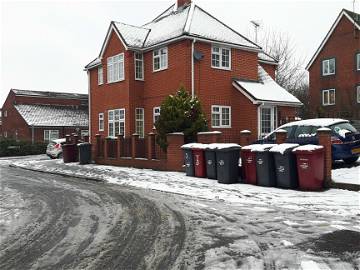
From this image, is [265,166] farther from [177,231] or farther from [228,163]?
[177,231]

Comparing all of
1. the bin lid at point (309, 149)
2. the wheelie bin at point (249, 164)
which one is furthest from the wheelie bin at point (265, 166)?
the bin lid at point (309, 149)

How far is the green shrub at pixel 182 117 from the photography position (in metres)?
16.5

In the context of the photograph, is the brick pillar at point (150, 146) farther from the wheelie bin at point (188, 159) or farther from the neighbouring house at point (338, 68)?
the neighbouring house at point (338, 68)

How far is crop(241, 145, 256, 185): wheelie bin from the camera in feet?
41.5

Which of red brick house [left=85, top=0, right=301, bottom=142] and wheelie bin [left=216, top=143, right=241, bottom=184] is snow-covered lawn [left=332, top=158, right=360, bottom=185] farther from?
red brick house [left=85, top=0, right=301, bottom=142]

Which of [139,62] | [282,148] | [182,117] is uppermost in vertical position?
[139,62]

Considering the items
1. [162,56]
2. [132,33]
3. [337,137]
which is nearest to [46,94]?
[132,33]

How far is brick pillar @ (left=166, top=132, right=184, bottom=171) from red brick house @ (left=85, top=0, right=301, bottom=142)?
4.88 m

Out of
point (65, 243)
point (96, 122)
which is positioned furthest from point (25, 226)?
point (96, 122)

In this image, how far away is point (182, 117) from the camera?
1645cm

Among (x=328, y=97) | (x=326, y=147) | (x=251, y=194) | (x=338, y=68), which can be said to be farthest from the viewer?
(x=328, y=97)

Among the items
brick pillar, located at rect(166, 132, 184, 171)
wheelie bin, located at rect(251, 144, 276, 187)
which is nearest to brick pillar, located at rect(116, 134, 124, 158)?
brick pillar, located at rect(166, 132, 184, 171)

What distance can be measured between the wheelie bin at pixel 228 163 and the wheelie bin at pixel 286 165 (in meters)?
1.60

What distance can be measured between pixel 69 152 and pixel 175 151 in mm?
10107
